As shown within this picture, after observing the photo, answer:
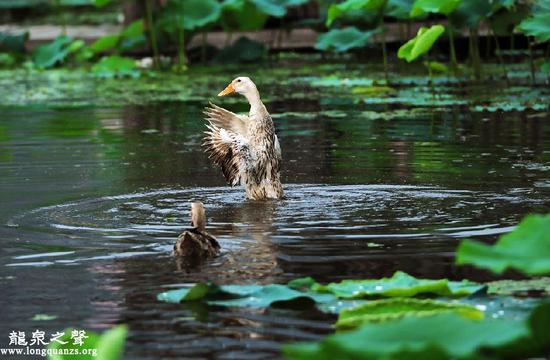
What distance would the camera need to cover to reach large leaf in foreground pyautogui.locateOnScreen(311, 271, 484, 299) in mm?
5371

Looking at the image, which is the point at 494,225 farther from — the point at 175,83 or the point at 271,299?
the point at 175,83

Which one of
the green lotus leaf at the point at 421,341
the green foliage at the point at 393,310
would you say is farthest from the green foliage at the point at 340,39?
the green lotus leaf at the point at 421,341

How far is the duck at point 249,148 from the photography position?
29.8ft

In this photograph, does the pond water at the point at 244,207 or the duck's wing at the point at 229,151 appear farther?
the duck's wing at the point at 229,151

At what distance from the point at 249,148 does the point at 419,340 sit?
6.41 metres

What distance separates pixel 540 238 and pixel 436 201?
4547 mm

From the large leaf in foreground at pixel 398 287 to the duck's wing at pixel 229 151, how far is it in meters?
3.64

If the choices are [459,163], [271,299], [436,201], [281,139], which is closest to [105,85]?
[281,139]

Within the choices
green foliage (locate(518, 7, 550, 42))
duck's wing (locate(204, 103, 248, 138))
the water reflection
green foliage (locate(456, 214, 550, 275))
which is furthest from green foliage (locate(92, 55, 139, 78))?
green foliage (locate(456, 214, 550, 275))

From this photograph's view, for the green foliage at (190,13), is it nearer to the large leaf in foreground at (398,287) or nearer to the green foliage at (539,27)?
the green foliage at (539,27)

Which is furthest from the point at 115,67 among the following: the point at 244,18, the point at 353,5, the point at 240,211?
the point at 240,211

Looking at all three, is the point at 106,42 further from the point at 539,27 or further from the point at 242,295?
the point at 242,295

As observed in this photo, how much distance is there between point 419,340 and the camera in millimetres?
2949

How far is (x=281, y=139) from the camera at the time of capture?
12227 millimetres
